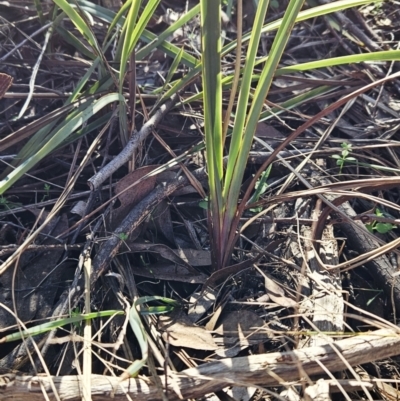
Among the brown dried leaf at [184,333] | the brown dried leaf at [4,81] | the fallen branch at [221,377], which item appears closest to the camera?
the fallen branch at [221,377]

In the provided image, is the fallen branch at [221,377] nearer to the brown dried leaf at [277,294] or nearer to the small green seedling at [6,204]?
the brown dried leaf at [277,294]

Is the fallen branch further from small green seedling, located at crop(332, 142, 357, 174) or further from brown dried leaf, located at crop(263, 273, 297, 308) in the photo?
small green seedling, located at crop(332, 142, 357, 174)

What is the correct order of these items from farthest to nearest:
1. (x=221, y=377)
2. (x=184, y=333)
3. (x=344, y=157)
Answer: (x=344, y=157) → (x=184, y=333) → (x=221, y=377)

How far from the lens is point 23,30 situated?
1.33 metres

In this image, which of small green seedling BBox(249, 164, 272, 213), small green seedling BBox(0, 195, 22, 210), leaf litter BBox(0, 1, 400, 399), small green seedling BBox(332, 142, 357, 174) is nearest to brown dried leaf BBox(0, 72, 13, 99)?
leaf litter BBox(0, 1, 400, 399)

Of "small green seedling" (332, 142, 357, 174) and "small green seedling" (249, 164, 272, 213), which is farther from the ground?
"small green seedling" (332, 142, 357, 174)

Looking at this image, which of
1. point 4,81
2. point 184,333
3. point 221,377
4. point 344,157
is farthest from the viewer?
point 344,157

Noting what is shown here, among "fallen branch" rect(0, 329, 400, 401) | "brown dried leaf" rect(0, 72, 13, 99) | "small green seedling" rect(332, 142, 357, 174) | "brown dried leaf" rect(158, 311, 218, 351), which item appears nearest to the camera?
"fallen branch" rect(0, 329, 400, 401)

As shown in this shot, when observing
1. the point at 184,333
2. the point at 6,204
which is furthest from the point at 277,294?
the point at 6,204

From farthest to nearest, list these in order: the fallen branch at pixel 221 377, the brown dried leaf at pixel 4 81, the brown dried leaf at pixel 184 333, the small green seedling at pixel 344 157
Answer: the small green seedling at pixel 344 157 < the brown dried leaf at pixel 4 81 < the brown dried leaf at pixel 184 333 < the fallen branch at pixel 221 377

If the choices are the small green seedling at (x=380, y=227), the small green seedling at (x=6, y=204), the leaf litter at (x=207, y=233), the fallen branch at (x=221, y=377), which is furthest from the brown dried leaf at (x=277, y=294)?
the small green seedling at (x=6, y=204)

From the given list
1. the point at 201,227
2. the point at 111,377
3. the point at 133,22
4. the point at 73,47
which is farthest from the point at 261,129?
the point at 111,377

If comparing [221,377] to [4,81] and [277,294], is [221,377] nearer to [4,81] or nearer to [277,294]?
[277,294]

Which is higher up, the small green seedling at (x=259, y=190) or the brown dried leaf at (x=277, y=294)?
the small green seedling at (x=259, y=190)
